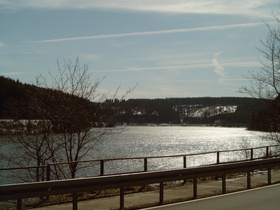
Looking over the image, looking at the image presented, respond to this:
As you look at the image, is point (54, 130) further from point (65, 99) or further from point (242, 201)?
point (242, 201)

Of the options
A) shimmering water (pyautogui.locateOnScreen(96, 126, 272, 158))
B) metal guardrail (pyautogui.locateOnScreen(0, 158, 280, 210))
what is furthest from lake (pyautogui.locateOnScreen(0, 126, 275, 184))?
metal guardrail (pyautogui.locateOnScreen(0, 158, 280, 210))

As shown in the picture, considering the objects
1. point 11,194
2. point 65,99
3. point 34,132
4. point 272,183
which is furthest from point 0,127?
point 272,183

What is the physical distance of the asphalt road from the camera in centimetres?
891

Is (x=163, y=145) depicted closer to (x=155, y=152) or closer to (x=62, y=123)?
(x=155, y=152)

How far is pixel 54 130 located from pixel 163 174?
625 centimetres

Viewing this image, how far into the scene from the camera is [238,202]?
9.69 meters

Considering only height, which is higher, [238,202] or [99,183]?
[99,183]

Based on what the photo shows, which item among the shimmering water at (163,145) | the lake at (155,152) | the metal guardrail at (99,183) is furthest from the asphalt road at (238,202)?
the shimmering water at (163,145)

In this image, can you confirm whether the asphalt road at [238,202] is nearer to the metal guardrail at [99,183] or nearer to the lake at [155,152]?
the metal guardrail at [99,183]

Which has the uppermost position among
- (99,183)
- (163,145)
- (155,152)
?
(99,183)

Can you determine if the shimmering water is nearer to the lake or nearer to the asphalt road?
the lake

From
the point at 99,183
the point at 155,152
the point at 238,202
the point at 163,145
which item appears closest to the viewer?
the point at 99,183

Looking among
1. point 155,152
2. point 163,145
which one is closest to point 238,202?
point 155,152

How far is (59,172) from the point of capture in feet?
47.1
